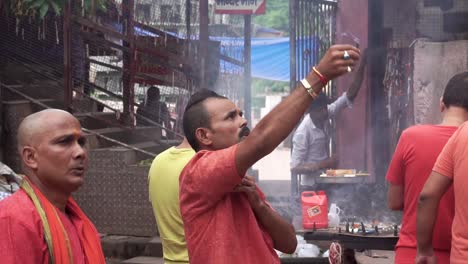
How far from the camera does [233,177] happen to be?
2906mm

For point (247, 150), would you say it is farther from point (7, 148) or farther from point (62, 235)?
point (7, 148)

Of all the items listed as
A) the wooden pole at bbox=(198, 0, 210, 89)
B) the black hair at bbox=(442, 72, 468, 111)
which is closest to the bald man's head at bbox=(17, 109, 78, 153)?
the black hair at bbox=(442, 72, 468, 111)

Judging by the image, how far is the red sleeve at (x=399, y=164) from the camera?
4.65 m

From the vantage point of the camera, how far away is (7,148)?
10.2 meters

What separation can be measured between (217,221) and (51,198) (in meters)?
0.61

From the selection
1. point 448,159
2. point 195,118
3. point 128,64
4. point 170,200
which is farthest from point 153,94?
point 195,118

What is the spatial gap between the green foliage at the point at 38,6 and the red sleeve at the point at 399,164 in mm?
5331

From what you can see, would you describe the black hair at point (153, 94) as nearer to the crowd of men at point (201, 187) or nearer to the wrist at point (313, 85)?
the crowd of men at point (201, 187)

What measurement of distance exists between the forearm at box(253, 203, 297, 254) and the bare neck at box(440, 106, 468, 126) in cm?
166

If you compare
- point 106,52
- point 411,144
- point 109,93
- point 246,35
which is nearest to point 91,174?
point 109,93

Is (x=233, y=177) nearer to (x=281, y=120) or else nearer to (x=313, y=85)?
(x=281, y=120)

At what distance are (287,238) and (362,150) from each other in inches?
294

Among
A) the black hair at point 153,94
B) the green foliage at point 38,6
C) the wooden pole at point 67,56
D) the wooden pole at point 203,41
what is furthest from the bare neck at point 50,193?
the black hair at point 153,94

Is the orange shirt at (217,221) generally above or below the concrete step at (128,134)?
above
